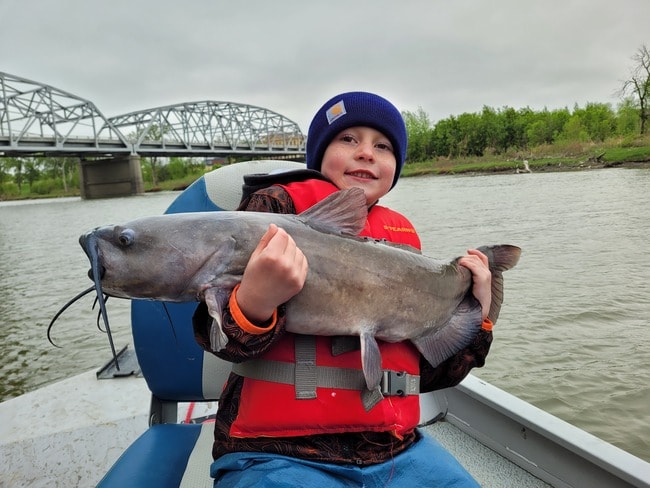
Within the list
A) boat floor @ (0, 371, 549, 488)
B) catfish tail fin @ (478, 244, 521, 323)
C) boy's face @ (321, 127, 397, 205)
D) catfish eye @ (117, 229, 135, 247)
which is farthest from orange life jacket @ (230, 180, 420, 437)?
boat floor @ (0, 371, 549, 488)

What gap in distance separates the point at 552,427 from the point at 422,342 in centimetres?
103

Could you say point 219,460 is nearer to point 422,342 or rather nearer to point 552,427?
point 422,342

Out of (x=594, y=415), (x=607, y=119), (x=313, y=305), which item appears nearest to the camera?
(x=313, y=305)

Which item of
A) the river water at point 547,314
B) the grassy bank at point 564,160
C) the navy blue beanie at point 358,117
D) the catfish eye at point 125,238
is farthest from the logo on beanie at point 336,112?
the grassy bank at point 564,160

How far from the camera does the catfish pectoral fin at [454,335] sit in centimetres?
195

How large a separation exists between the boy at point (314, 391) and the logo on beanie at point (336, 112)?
0.05 feet

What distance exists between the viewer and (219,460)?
1.71 metres

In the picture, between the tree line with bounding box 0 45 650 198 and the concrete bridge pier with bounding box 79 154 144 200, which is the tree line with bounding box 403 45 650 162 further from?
the concrete bridge pier with bounding box 79 154 144 200

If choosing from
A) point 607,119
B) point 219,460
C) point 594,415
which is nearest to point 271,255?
point 219,460

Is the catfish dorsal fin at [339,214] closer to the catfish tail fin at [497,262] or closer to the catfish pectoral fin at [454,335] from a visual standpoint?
the catfish pectoral fin at [454,335]

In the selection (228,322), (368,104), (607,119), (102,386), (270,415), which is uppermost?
(607,119)

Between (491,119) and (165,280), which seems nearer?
(165,280)

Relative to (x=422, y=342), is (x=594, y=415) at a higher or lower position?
lower

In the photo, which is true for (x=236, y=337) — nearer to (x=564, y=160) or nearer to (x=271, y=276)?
(x=271, y=276)
